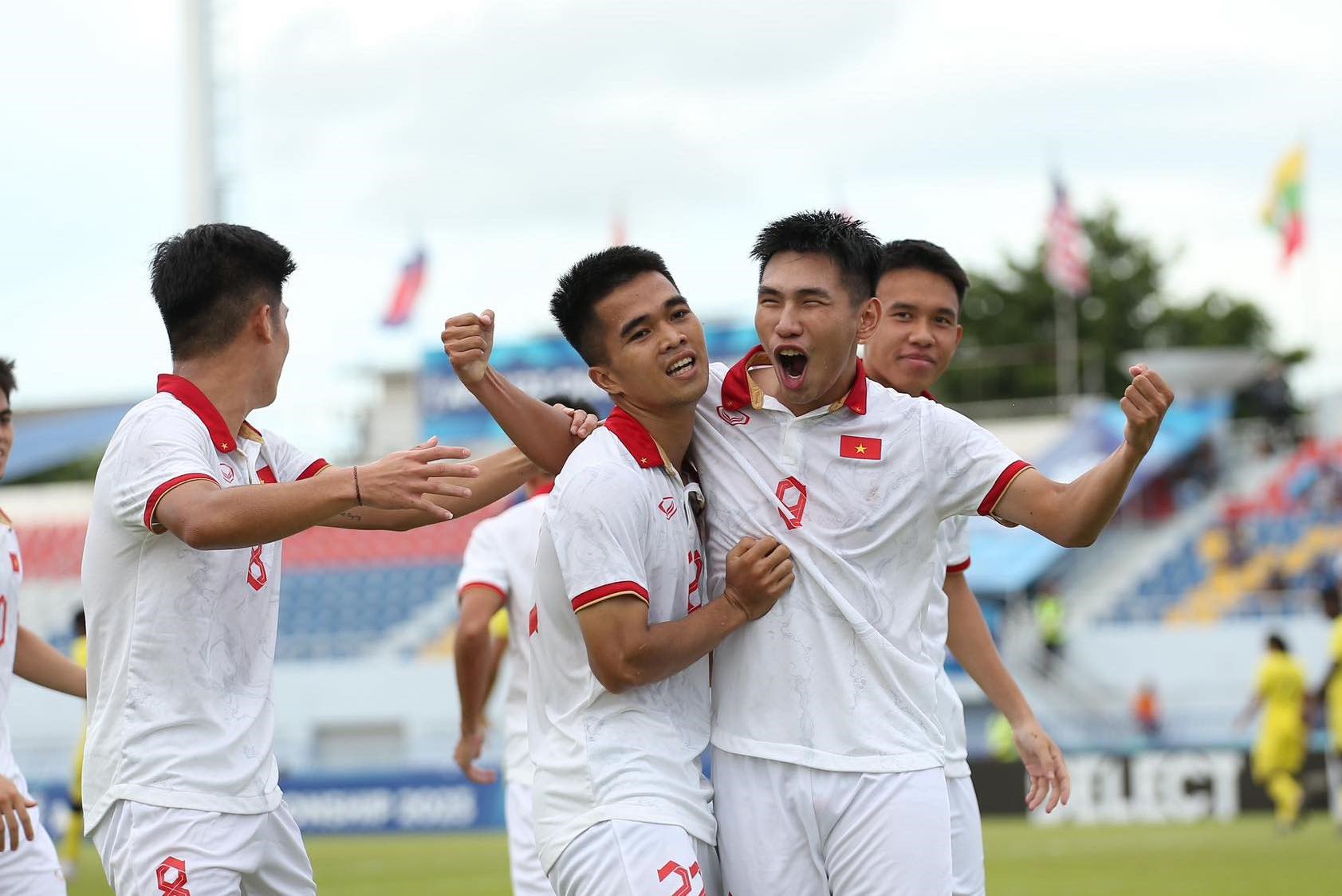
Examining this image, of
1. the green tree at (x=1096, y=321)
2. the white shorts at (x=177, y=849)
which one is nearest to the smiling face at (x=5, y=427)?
the white shorts at (x=177, y=849)

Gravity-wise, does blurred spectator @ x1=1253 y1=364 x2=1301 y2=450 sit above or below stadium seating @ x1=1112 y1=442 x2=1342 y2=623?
above

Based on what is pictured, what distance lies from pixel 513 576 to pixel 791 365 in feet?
9.23

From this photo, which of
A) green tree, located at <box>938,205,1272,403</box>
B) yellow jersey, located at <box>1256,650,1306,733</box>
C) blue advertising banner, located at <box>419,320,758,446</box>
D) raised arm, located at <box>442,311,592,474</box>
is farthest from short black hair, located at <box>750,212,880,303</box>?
green tree, located at <box>938,205,1272,403</box>

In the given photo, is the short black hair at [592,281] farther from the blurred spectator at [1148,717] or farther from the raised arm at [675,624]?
the blurred spectator at [1148,717]

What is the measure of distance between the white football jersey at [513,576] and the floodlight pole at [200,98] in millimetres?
14579

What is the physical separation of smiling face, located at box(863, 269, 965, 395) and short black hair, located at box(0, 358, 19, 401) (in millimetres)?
2863

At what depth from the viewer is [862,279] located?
447 cm

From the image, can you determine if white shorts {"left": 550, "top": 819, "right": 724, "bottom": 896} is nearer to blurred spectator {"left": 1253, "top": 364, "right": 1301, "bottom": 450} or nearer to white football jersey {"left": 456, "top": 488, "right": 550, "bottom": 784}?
white football jersey {"left": 456, "top": 488, "right": 550, "bottom": 784}

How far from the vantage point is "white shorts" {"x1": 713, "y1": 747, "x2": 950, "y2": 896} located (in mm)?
4211

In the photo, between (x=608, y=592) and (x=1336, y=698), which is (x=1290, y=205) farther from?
(x=608, y=592)

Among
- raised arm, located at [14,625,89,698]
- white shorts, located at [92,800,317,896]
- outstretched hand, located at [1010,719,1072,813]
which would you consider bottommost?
outstretched hand, located at [1010,719,1072,813]

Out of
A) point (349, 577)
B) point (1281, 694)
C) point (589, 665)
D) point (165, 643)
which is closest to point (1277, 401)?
point (349, 577)

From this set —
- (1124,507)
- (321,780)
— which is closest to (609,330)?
(321,780)

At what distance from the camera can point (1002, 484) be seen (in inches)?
169
